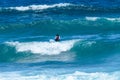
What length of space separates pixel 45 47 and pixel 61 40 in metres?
2.09

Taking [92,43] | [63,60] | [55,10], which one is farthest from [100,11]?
[63,60]

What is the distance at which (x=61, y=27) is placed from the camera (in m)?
40.9

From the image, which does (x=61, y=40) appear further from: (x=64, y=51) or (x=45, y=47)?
(x=64, y=51)

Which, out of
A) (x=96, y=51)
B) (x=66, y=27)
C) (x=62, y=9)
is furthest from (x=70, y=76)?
(x=62, y=9)

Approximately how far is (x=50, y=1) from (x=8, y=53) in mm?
19331

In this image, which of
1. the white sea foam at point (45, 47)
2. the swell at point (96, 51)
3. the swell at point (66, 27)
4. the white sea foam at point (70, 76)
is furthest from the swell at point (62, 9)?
the white sea foam at point (70, 76)

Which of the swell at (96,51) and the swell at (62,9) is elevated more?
the swell at (62,9)

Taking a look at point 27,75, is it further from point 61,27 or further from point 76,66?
point 61,27

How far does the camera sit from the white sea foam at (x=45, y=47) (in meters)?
33.7

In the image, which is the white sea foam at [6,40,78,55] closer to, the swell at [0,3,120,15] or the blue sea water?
the blue sea water

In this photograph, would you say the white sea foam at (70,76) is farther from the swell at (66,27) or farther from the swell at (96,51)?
the swell at (66,27)

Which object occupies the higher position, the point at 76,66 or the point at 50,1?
the point at 50,1

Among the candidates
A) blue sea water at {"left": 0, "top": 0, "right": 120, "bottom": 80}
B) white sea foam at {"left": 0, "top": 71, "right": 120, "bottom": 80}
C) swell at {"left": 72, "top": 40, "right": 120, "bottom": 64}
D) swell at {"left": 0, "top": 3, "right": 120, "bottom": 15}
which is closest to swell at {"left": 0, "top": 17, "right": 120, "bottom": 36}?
blue sea water at {"left": 0, "top": 0, "right": 120, "bottom": 80}

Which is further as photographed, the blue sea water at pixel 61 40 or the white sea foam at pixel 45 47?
the white sea foam at pixel 45 47
